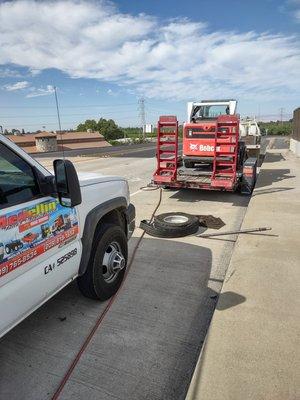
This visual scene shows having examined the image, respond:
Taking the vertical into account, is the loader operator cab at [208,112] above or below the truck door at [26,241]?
above

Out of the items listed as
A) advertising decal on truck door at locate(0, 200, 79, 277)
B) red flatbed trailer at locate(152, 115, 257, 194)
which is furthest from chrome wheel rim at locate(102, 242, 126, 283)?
red flatbed trailer at locate(152, 115, 257, 194)

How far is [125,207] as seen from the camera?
4.64 meters

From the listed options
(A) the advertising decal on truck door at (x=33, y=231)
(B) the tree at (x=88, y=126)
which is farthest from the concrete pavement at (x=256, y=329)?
(B) the tree at (x=88, y=126)

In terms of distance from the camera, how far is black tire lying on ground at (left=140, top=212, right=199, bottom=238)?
6449 mm

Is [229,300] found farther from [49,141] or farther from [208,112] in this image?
[49,141]

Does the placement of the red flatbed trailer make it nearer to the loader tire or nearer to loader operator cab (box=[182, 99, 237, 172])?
loader operator cab (box=[182, 99, 237, 172])


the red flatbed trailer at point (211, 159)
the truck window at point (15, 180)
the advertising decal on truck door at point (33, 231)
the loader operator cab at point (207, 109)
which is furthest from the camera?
the loader operator cab at point (207, 109)

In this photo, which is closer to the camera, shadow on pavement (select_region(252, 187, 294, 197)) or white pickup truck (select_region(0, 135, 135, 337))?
white pickup truck (select_region(0, 135, 135, 337))

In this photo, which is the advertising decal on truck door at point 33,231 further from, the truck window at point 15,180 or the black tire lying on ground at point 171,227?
the black tire lying on ground at point 171,227

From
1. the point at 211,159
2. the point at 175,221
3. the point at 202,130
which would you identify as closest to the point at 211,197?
the point at 211,159

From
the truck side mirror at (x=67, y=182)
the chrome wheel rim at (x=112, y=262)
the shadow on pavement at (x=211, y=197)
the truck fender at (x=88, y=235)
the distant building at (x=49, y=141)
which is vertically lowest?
the distant building at (x=49, y=141)

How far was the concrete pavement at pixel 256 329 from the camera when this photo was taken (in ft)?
8.32

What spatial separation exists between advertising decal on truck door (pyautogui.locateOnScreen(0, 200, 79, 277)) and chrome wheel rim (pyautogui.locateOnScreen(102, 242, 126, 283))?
0.86 meters

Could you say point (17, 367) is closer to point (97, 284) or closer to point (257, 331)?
point (97, 284)
